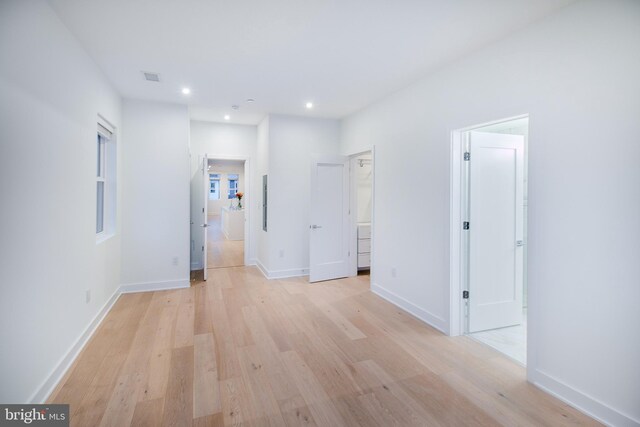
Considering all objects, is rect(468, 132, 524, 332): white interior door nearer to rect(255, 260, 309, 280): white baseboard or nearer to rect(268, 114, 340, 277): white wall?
rect(268, 114, 340, 277): white wall

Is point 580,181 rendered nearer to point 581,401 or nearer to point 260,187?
point 581,401

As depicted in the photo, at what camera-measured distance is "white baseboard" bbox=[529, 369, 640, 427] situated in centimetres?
186

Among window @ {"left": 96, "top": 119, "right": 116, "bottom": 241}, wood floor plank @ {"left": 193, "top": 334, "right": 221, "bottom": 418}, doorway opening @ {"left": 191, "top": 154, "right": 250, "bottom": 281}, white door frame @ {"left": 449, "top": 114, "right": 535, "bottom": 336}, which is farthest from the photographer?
doorway opening @ {"left": 191, "top": 154, "right": 250, "bottom": 281}

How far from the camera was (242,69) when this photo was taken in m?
3.34

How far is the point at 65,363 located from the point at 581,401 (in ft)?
12.1

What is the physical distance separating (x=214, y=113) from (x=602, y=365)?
5312mm

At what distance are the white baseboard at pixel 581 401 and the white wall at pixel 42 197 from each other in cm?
336

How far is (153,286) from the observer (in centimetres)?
455

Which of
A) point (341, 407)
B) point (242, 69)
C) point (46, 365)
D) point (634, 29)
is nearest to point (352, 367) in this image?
point (341, 407)

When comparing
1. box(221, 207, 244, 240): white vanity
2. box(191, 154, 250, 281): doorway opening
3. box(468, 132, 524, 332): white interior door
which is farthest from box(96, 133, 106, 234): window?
box(221, 207, 244, 240): white vanity

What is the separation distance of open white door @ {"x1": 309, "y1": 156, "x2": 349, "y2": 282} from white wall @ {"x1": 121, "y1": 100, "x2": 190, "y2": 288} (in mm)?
1914

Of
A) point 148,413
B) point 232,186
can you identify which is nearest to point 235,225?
point 232,186

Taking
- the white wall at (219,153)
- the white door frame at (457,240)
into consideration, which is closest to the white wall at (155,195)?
the white wall at (219,153)

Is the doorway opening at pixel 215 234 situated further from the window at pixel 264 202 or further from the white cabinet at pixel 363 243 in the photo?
the white cabinet at pixel 363 243
